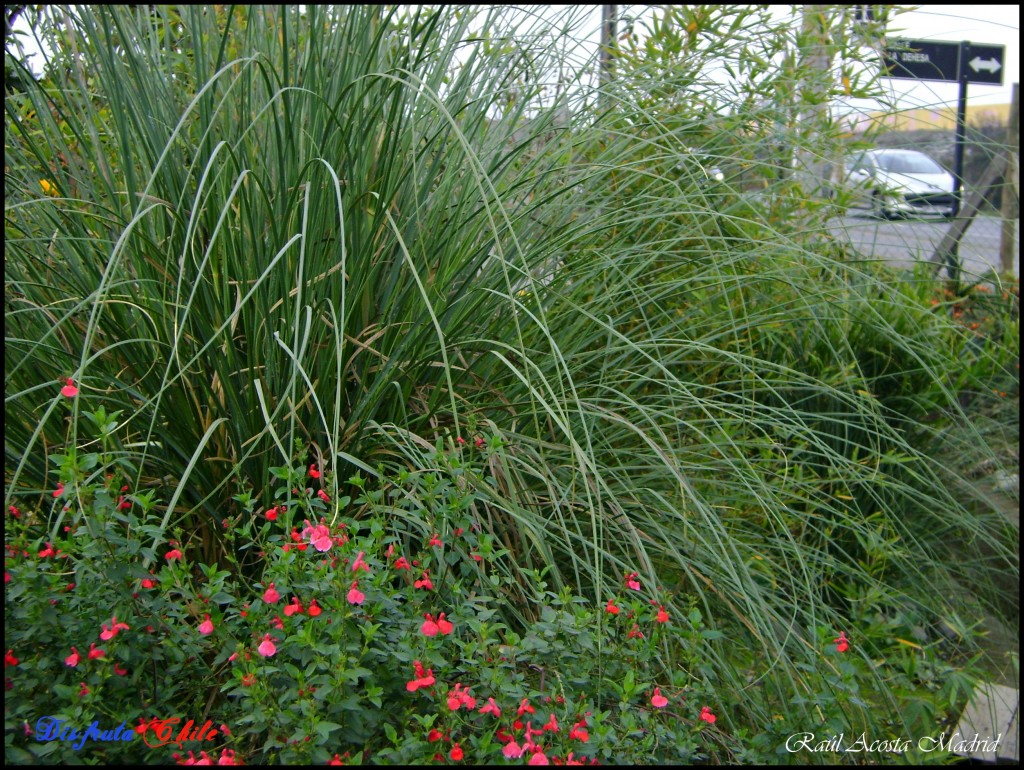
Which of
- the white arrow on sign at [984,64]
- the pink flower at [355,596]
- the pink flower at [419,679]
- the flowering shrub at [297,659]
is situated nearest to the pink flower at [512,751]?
the flowering shrub at [297,659]

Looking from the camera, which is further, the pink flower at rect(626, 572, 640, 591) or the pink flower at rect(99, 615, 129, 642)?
the pink flower at rect(626, 572, 640, 591)

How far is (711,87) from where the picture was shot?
270 centimetres

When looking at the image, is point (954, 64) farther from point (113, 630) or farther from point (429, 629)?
point (113, 630)

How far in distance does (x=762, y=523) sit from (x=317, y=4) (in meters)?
1.82

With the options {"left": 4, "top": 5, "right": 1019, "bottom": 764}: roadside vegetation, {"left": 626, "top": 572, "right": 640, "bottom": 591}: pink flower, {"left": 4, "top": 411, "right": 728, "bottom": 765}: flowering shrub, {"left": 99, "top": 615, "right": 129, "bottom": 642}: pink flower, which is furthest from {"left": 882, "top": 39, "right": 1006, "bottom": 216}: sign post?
{"left": 99, "top": 615, "right": 129, "bottom": 642}: pink flower

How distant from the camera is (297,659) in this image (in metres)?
1.47

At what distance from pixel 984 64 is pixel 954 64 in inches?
28.5

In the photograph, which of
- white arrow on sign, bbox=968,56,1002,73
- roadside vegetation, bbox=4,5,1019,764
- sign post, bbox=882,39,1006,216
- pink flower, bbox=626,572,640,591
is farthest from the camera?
white arrow on sign, bbox=968,56,1002,73

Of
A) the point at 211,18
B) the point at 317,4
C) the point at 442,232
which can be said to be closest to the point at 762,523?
the point at 442,232

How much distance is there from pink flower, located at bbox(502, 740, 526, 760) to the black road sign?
8.24 feet

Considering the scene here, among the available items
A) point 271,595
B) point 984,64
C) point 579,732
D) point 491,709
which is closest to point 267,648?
point 271,595

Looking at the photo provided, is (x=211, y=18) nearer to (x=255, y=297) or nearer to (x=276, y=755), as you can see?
(x=255, y=297)

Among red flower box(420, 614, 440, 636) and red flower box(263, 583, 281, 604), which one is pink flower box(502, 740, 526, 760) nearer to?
red flower box(420, 614, 440, 636)

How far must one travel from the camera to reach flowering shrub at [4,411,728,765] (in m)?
1.35
